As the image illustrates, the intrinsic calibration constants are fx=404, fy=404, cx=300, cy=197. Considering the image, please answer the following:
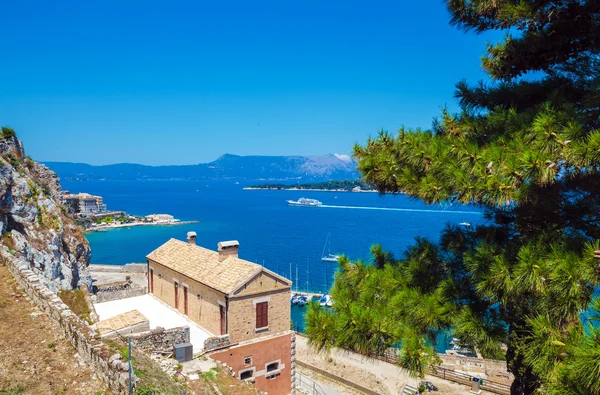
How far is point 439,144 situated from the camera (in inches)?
237

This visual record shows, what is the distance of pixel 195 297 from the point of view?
72.4 feet

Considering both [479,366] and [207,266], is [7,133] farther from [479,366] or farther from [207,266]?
[479,366]

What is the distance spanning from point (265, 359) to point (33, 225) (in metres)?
16.5

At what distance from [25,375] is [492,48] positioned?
11.7m

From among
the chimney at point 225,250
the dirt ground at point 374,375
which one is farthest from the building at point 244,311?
the dirt ground at point 374,375

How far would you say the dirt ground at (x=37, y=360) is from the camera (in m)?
8.43

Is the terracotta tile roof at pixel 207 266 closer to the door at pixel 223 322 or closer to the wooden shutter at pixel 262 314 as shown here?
the door at pixel 223 322

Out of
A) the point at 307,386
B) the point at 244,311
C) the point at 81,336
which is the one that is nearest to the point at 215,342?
the point at 244,311

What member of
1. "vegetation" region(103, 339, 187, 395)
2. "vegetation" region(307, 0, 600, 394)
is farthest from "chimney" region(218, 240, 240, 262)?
"vegetation" region(307, 0, 600, 394)

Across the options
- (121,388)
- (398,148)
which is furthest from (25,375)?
(398,148)

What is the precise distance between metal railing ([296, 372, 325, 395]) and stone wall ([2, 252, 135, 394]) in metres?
15.2

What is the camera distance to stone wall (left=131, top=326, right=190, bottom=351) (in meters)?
17.0

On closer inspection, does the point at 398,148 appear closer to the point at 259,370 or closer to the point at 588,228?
the point at 588,228

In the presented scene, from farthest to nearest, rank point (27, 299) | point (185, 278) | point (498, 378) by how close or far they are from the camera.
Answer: point (498, 378) < point (185, 278) < point (27, 299)
